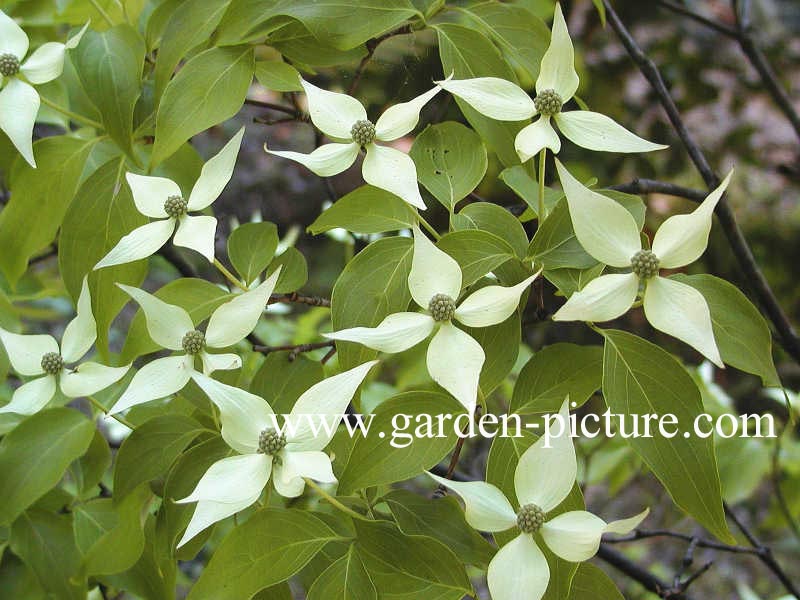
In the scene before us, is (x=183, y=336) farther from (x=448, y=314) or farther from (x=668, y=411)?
(x=668, y=411)

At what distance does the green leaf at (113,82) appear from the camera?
1.77ft

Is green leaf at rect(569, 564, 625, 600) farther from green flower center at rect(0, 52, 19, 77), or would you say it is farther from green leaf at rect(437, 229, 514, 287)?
green flower center at rect(0, 52, 19, 77)

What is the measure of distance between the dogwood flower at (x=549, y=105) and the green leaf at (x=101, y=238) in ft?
0.80

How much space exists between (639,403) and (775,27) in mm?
2573

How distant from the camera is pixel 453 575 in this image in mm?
430

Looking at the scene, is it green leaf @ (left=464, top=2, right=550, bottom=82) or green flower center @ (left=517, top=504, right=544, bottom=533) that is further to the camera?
green leaf @ (left=464, top=2, right=550, bottom=82)

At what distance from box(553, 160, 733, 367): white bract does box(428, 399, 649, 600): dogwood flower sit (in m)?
0.06

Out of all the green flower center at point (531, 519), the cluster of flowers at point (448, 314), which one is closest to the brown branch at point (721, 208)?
the cluster of flowers at point (448, 314)

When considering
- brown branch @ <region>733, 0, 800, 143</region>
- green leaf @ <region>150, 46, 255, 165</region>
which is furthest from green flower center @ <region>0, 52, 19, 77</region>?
brown branch @ <region>733, 0, 800, 143</region>

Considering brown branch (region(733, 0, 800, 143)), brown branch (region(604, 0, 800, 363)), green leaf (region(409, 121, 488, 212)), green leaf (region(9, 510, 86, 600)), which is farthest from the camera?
brown branch (region(733, 0, 800, 143))

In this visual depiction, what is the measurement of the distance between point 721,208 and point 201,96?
49cm

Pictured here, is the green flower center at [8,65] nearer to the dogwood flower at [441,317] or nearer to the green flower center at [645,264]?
the dogwood flower at [441,317]

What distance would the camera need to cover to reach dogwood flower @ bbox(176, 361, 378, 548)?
41 centimetres

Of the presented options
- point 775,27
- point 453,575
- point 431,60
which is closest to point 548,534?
point 453,575
